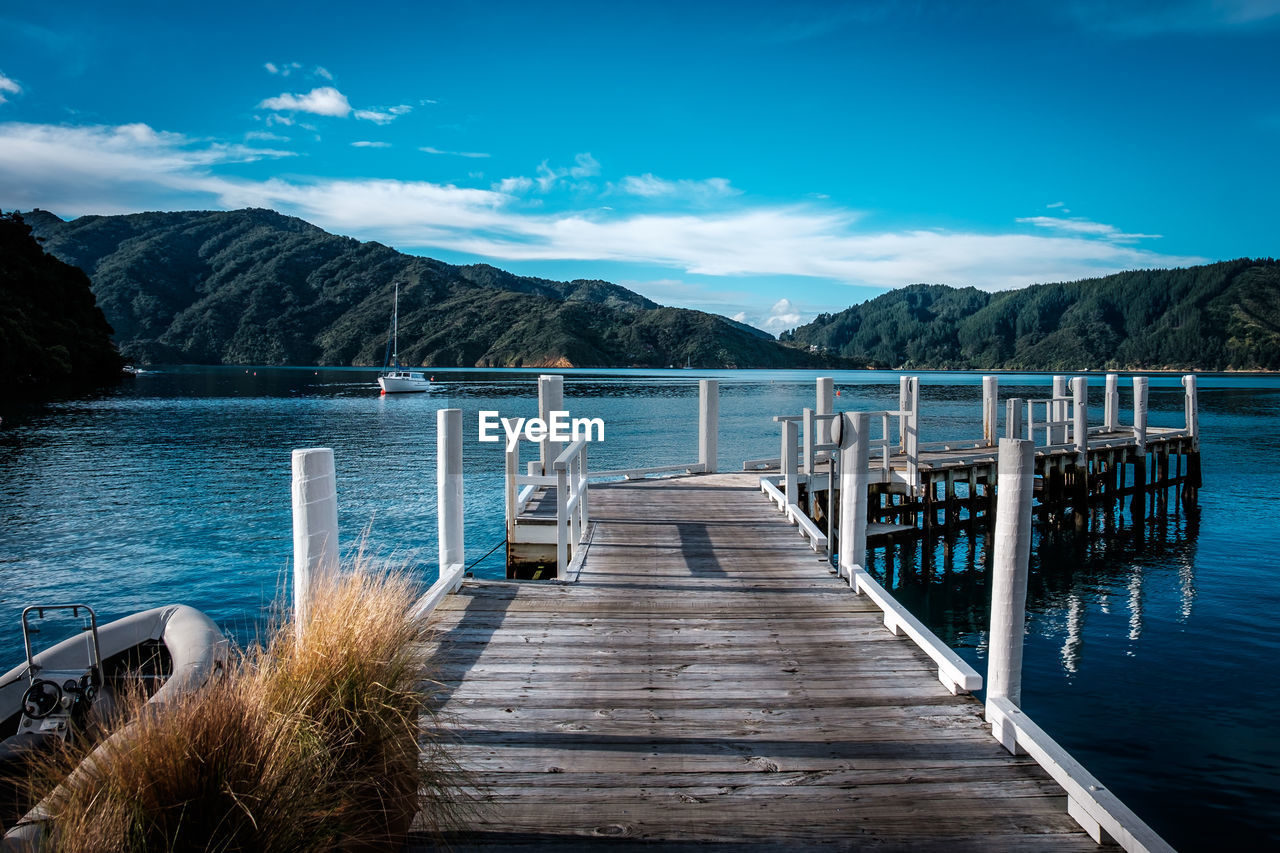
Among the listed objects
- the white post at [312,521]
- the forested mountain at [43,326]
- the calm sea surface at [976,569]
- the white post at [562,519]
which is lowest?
the calm sea surface at [976,569]

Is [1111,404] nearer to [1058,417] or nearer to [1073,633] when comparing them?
[1058,417]

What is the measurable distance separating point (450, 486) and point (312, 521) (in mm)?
2697

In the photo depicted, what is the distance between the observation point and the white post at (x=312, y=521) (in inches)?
164

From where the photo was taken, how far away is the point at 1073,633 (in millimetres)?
12117

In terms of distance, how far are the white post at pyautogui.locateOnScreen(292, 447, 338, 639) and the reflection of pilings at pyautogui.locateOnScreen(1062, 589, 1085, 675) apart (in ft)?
32.3

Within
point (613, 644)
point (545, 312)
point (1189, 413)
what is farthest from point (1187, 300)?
point (613, 644)

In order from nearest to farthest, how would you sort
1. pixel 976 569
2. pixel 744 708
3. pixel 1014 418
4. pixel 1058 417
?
pixel 744 708
pixel 976 569
pixel 1014 418
pixel 1058 417

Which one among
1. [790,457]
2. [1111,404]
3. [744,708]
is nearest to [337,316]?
[1111,404]

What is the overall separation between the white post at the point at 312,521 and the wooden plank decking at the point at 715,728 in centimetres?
97

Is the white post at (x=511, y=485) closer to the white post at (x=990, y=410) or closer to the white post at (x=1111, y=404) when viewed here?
the white post at (x=990, y=410)

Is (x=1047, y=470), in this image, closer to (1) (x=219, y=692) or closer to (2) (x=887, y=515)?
(2) (x=887, y=515)

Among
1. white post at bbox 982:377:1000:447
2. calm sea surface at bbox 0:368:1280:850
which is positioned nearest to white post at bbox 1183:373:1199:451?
calm sea surface at bbox 0:368:1280:850

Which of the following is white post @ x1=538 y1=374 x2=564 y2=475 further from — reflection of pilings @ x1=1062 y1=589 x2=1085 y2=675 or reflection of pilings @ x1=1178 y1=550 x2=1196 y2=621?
reflection of pilings @ x1=1178 y1=550 x2=1196 y2=621

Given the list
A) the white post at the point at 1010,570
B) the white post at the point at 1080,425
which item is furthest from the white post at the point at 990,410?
the white post at the point at 1010,570
